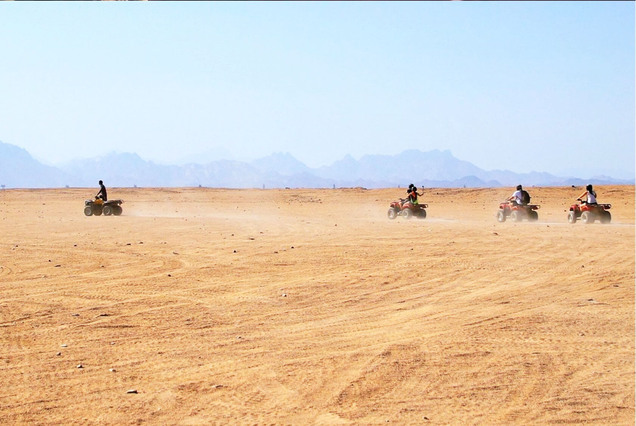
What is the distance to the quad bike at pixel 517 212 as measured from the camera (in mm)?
29703

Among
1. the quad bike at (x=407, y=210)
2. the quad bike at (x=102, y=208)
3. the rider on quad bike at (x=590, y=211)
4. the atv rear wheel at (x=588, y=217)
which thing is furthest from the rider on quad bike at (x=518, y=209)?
the quad bike at (x=102, y=208)

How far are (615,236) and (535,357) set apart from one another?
14.7m

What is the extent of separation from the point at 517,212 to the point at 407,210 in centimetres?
445

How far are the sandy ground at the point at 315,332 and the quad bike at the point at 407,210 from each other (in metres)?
11.2

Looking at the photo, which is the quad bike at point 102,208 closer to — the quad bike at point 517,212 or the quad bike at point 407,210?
the quad bike at point 407,210

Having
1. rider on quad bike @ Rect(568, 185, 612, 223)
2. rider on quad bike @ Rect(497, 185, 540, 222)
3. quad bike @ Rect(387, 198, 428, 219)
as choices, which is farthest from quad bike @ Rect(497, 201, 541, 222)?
quad bike @ Rect(387, 198, 428, 219)

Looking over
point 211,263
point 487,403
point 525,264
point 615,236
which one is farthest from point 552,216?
point 487,403

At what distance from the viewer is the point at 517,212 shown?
2981 centimetres

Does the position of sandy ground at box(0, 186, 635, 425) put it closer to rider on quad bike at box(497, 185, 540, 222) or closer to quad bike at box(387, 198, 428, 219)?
rider on quad bike at box(497, 185, 540, 222)

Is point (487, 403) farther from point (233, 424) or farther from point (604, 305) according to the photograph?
point (604, 305)

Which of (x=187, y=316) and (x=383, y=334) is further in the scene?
(x=187, y=316)

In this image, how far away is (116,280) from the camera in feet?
45.0

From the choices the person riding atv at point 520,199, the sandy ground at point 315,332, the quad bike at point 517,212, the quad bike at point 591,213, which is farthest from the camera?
the person riding atv at point 520,199

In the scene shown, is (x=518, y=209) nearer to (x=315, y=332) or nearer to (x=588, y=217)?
(x=588, y=217)
